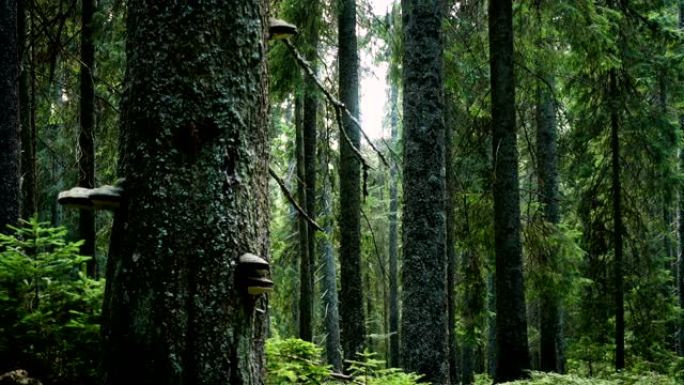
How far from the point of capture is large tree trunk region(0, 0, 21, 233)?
6.40m

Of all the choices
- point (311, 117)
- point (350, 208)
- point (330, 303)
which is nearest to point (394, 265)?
point (330, 303)

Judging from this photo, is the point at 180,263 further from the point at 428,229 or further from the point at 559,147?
the point at 559,147

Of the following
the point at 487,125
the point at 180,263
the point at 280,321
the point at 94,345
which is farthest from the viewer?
the point at 280,321

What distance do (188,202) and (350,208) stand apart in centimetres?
798

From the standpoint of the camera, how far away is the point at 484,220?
1208cm

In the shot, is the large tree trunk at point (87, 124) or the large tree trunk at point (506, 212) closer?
the large tree trunk at point (87, 124)

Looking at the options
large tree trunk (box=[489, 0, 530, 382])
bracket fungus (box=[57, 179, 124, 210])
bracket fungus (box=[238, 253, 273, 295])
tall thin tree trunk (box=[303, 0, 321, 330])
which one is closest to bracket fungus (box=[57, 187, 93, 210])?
bracket fungus (box=[57, 179, 124, 210])

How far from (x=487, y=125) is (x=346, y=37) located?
361 centimetres

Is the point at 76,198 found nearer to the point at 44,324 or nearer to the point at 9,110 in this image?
the point at 44,324

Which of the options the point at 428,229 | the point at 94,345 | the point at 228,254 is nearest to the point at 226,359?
the point at 228,254

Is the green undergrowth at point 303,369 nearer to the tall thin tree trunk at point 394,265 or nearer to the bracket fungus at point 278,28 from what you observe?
the bracket fungus at point 278,28

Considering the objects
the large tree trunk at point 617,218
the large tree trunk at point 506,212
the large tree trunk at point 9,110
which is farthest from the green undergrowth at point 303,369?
the large tree trunk at point 617,218

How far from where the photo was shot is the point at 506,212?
888 cm

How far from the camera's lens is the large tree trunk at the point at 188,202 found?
2223mm
